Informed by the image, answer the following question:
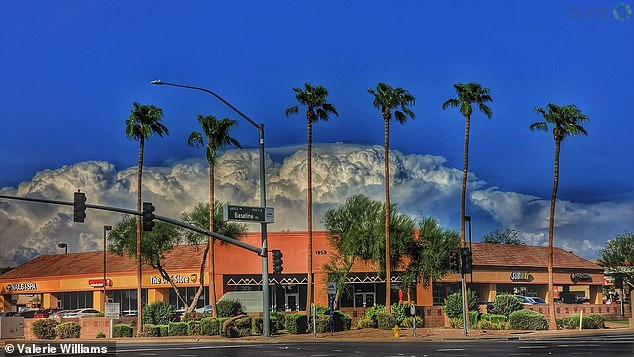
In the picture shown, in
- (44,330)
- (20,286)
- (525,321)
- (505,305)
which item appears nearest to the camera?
(44,330)

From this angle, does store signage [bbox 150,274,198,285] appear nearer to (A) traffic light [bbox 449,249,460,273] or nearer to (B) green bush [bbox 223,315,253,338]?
(B) green bush [bbox 223,315,253,338]

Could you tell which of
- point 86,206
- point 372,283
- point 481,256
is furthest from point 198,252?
point 86,206

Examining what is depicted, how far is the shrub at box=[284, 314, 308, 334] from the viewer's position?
50125mm

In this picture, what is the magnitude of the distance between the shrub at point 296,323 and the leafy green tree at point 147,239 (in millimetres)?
25010

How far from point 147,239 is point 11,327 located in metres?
22.3

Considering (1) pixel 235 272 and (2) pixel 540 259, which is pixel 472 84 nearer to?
(1) pixel 235 272

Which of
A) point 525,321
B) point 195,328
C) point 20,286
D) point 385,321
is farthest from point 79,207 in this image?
point 20,286

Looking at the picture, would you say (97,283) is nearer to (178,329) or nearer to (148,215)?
(178,329)

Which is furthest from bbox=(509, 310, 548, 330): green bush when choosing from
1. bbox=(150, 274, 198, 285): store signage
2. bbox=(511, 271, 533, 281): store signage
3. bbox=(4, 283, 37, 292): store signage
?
bbox=(4, 283, 37, 292): store signage

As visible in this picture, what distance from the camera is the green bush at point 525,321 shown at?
177 feet

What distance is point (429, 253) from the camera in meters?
64.7

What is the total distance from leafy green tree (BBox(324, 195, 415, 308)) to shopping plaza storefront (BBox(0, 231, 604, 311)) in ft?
9.29

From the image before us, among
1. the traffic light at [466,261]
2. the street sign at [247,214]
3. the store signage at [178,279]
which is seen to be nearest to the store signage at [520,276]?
the store signage at [178,279]

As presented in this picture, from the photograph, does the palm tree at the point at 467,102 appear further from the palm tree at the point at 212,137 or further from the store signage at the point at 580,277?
the store signage at the point at 580,277
